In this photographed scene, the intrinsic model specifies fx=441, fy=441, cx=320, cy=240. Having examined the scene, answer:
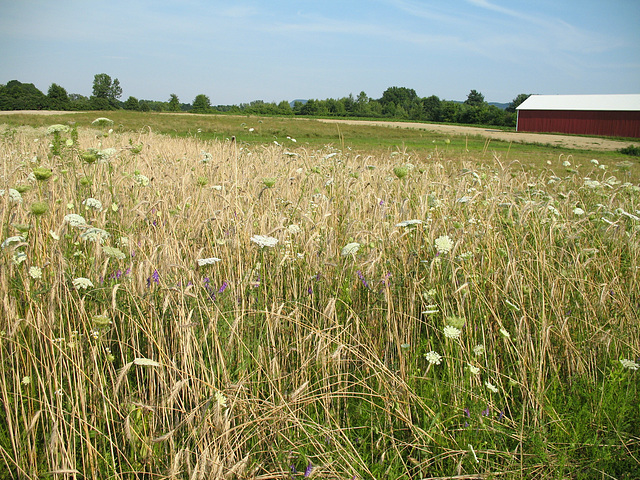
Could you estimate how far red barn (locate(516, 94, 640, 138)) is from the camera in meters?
47.1

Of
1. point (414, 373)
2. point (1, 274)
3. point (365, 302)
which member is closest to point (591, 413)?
point (414, 373)

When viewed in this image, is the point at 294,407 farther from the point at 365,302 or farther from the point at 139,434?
the point at 365,302

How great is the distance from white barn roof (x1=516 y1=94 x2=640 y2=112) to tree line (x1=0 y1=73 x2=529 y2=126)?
14.9 m

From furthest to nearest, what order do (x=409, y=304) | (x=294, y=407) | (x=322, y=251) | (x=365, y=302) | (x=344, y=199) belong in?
(x=344, y=199) < (x=322, y=251) < (x=365, y=302) < (x=409, y=304) < (x=294, y=407)

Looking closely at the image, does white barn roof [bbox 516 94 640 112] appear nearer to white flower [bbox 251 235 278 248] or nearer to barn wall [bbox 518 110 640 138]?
barn wall [bbox 518 110 640 138]

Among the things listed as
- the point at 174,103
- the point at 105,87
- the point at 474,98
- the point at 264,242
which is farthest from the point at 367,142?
the point at 105,87

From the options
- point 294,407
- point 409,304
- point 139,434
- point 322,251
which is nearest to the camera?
point 139,434

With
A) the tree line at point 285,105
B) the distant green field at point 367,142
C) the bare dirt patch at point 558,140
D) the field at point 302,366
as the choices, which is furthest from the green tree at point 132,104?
the field at point 302,366

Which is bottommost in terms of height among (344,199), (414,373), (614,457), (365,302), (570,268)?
(614,457)

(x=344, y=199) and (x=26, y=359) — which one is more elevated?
(x=344, y=199)

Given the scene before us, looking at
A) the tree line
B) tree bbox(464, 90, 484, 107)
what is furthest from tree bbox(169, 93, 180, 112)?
tree bbox(464, 90, 484, 107)

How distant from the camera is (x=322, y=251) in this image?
289 cm

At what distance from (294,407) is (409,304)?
0.90 m

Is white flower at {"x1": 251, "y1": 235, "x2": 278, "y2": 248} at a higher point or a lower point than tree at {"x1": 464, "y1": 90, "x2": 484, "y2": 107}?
lower
